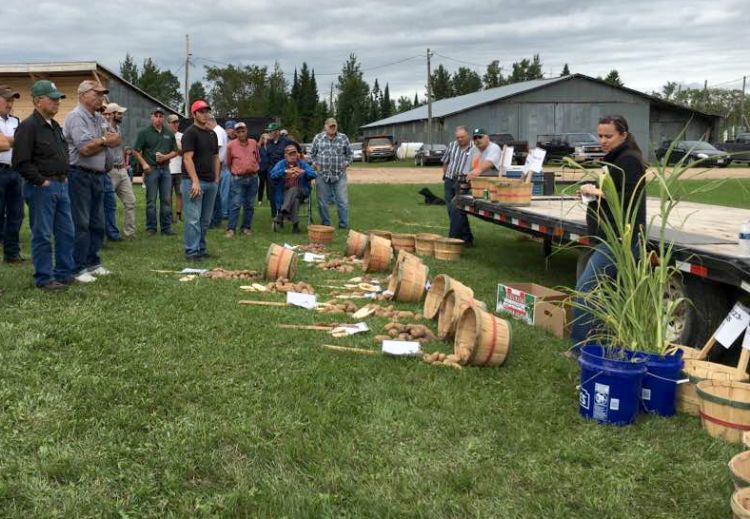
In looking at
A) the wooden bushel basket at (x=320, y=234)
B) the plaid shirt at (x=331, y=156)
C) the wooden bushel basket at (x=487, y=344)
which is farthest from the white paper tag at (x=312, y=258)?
the wooden bushel basket at (x=487, y=344)

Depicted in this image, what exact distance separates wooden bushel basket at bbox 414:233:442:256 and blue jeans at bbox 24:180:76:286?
199 inches

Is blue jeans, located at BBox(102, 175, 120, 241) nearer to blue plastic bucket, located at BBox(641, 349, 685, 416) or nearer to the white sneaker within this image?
the white sneaker

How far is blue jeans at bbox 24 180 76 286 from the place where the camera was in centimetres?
661

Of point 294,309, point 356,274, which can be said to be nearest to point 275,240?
point 356,274

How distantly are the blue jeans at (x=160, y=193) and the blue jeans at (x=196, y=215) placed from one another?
249cm

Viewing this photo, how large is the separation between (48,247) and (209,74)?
6806 centimetres

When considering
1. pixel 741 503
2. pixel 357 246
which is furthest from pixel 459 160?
pixel 741 503

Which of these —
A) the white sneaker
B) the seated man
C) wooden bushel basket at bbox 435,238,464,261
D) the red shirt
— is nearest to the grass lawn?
the white sneaker

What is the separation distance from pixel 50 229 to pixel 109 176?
14.5ft

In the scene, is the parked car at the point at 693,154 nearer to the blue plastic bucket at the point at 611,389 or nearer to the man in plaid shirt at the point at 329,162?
the blue plastic bucket at the point at 611,389

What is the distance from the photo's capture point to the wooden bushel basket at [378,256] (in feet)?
29.1

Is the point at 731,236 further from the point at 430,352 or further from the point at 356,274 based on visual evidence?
the point at 356,274

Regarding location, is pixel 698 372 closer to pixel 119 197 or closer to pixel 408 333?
pixel 408 333

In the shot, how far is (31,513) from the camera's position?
3064mm
